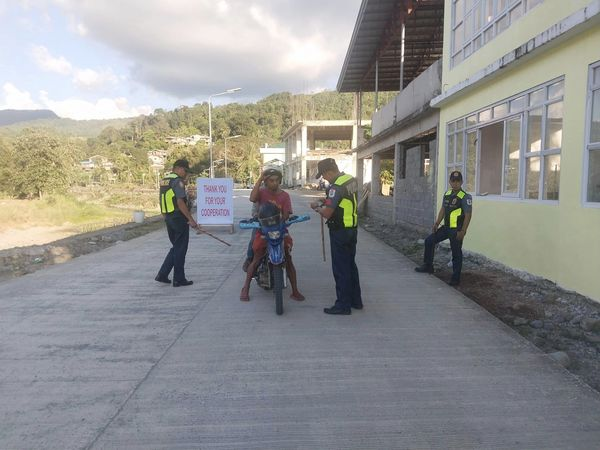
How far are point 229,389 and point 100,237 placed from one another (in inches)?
450

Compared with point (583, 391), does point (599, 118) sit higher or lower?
higher

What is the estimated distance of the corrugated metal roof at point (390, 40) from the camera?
15286 millimetres

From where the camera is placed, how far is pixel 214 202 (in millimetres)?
13367

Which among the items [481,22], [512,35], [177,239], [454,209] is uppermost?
[481,22]

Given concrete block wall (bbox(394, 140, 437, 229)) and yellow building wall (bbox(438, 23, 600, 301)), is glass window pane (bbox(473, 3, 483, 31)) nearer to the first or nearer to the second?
yellow building wall (bbox(438, 23, 600, 301))

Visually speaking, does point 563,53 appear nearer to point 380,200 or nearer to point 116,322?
point 116,322

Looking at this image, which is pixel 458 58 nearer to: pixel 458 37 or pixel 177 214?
pixel 458 37

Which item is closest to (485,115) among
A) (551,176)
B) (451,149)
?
(451,149)

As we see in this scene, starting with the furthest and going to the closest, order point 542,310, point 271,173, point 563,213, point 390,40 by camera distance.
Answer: point 390,40 → point 563,213 → point 271,173 → point 542,310

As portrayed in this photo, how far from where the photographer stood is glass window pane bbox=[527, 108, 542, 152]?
286 inches

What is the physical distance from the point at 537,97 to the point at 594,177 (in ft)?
6.52

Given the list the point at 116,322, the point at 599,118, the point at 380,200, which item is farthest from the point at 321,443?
the point at 380,200

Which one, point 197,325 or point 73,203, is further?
point 73,203

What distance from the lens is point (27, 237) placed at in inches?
610
